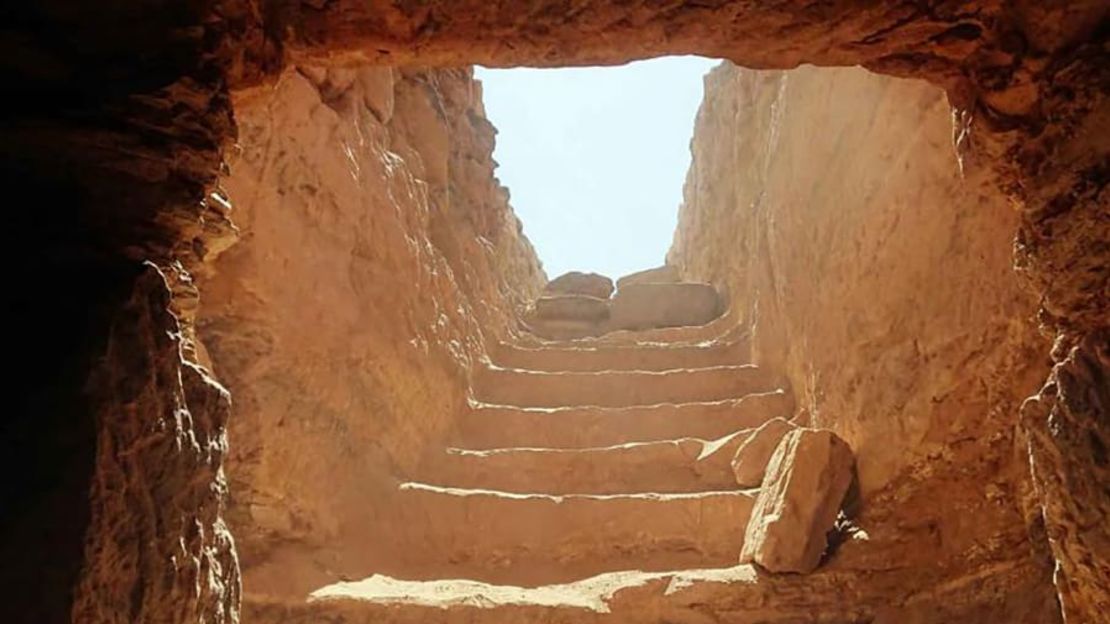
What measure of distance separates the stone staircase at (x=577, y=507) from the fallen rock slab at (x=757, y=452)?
0.14m

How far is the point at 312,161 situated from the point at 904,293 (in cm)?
299

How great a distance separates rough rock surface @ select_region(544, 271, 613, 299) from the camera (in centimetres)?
1339

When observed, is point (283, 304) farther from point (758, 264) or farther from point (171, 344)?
point (758, 264)

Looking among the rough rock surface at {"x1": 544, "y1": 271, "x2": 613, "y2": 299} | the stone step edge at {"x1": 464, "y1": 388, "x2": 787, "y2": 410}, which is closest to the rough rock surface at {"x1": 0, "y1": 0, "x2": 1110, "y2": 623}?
the stone step edge at {"x1": 464, "y1": 388, "x2": 787, "y2": 410}

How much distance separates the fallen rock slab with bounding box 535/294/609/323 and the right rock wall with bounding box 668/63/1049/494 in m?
4.36

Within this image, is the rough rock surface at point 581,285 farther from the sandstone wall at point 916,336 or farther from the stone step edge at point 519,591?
the stone step edge at point 519,591

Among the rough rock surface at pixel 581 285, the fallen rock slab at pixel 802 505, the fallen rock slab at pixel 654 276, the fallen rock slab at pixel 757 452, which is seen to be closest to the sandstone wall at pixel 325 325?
the fallen rock slab at pixel 757 452

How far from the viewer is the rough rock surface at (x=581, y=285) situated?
1339 centimetres

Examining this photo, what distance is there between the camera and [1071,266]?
1.98 meters

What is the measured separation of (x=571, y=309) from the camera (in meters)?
10.5

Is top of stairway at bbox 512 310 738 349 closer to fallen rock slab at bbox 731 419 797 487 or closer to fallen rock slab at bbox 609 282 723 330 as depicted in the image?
fallen rock slab at bbox 609 282 723 330

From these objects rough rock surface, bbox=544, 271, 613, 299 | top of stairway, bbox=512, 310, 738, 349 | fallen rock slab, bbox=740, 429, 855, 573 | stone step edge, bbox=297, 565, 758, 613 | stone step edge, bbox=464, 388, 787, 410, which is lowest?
stone step edge, bbox=297, 565, 758, 613

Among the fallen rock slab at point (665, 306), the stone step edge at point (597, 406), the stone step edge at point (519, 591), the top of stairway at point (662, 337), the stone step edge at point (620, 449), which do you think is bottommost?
the stone step edge at point (519, 591)

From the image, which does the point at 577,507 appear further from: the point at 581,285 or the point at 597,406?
the point at 581,285
